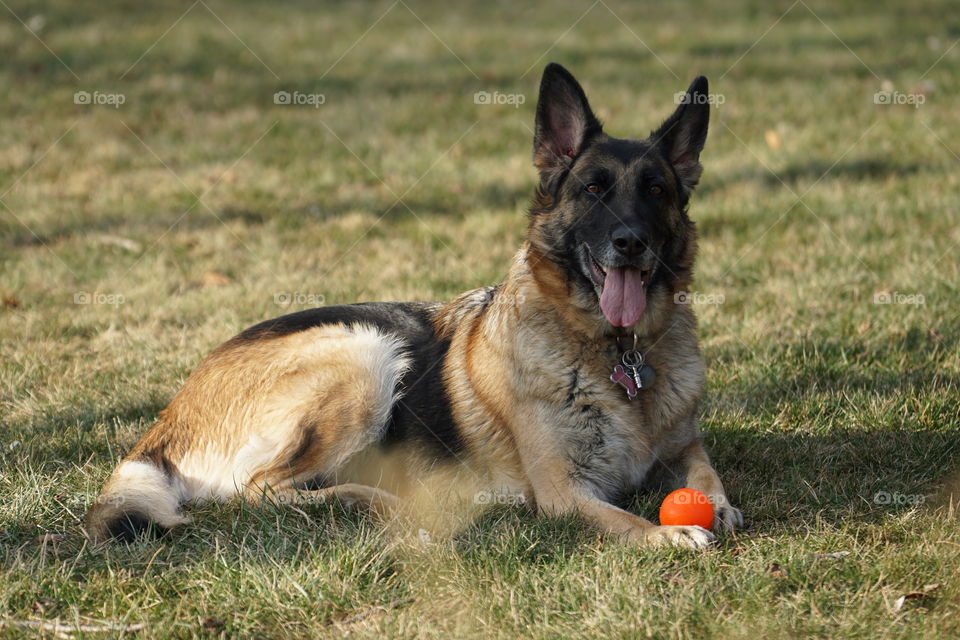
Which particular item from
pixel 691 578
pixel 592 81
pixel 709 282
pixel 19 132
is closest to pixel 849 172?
pixel 709 282

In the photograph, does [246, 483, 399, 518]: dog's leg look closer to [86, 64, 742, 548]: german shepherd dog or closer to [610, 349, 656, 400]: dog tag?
[86, 64, 742, 548]: german shepherd dog

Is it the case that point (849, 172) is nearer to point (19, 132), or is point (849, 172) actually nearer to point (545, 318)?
point (545, 318)

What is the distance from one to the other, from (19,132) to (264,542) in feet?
27.1

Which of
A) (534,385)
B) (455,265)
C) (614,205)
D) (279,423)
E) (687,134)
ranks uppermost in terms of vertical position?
(687,134)

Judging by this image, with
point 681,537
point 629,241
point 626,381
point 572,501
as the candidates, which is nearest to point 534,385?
point 626,381

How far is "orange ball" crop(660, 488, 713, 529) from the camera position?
11.6 ft

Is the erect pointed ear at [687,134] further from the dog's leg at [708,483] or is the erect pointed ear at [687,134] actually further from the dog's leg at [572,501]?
the dog's leg at [572,501]

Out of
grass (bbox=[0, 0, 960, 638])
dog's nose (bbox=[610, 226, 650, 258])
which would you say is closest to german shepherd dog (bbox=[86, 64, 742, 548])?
dog's nose (bbox=[610, 226, 650, 258])

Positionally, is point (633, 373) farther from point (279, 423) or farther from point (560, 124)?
point (279, 423)

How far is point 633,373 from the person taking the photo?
3.93 m

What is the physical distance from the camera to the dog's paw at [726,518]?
3.60 meters

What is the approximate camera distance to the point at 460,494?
4039 mm

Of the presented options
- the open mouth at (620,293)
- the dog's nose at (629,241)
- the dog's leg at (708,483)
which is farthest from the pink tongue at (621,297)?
the dog's leg at (708,483)

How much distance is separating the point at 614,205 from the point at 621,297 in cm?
38
